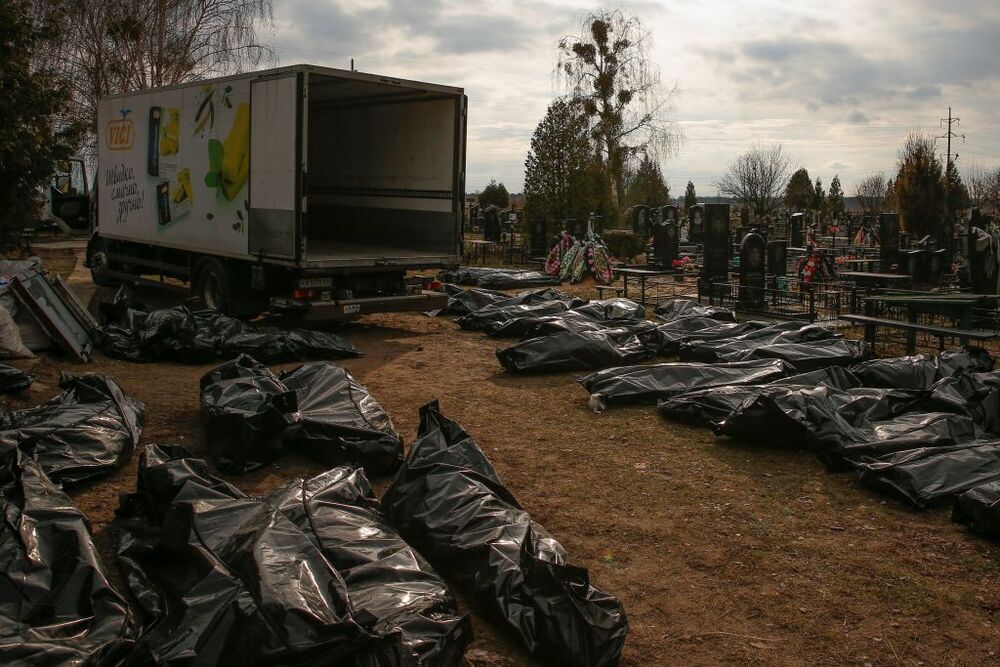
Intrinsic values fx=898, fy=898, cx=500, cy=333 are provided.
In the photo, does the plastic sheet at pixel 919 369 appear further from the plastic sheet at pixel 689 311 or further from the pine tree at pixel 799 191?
the pine tree at pixel 799 191

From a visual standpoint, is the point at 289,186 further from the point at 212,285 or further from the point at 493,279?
the point at 493,279

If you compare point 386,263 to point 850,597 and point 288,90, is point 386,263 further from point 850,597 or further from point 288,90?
point 850,597

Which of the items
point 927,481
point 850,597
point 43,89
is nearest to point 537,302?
point 43,89

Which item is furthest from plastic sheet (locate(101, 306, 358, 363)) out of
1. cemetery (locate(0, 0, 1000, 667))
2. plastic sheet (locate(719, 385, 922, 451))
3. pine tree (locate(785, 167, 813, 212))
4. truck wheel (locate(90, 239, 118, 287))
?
pine tree (locate(785, 167, 813, 212))

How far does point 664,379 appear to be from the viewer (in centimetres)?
827

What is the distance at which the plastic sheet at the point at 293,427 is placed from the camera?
5.96 metres

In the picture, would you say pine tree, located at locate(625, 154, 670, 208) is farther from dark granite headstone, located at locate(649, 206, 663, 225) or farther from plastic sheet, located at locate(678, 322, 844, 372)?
plastic sheet, located at locate(678, 322, 844, 372)

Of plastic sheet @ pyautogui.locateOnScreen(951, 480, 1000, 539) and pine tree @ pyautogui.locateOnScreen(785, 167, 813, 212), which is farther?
pine tree @ pyautogui.locateOnScreen(785, 167, 813, 212)

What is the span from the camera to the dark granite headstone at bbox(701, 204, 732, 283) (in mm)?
16219

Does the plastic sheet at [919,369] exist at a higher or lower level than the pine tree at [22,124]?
lower

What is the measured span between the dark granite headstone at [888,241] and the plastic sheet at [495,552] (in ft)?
47.8

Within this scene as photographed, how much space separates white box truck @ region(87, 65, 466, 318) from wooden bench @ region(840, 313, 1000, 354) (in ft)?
17.4

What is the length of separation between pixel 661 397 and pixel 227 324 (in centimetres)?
488

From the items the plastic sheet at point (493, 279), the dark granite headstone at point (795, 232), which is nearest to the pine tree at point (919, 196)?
the dark granite headstone at point (795, 232)
